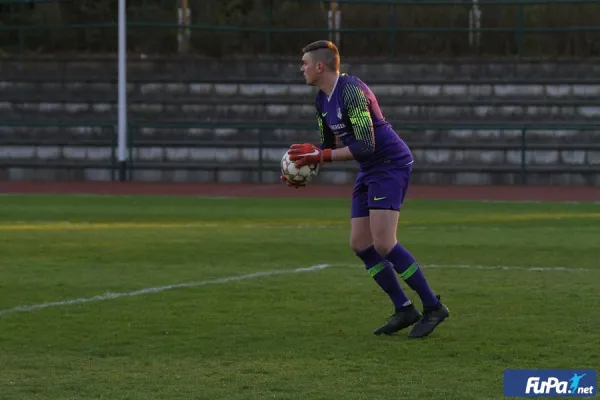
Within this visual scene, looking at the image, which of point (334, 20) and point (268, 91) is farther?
point (334, 20)

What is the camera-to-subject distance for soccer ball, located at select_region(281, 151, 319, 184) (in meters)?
8.91

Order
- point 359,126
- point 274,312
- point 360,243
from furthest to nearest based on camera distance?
point 274,312
point 360,243
point 359,126

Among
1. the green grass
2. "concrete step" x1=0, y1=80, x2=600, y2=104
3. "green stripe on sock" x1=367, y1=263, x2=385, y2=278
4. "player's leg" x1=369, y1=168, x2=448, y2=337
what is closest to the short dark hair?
"player's leg" x1=369, y1=168, x2=448, y2=337

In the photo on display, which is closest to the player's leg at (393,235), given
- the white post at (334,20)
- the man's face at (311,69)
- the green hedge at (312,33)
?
the man's face at (311,69)

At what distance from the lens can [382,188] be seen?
8.84 m

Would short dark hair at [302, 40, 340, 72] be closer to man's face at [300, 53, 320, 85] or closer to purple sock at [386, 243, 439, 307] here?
man's face at [300, 53, 320, 85]

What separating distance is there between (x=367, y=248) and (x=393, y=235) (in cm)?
30

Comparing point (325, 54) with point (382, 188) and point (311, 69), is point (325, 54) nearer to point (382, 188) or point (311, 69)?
point (311, 69)

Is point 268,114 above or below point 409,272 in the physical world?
below

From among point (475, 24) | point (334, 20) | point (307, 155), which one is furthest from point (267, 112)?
point (307, 155)

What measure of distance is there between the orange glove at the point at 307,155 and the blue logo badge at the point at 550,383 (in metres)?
2.05

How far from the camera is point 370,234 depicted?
9.12 metres

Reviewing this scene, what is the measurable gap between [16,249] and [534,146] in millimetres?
15536

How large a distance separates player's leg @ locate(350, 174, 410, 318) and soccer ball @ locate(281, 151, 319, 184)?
0.34m
